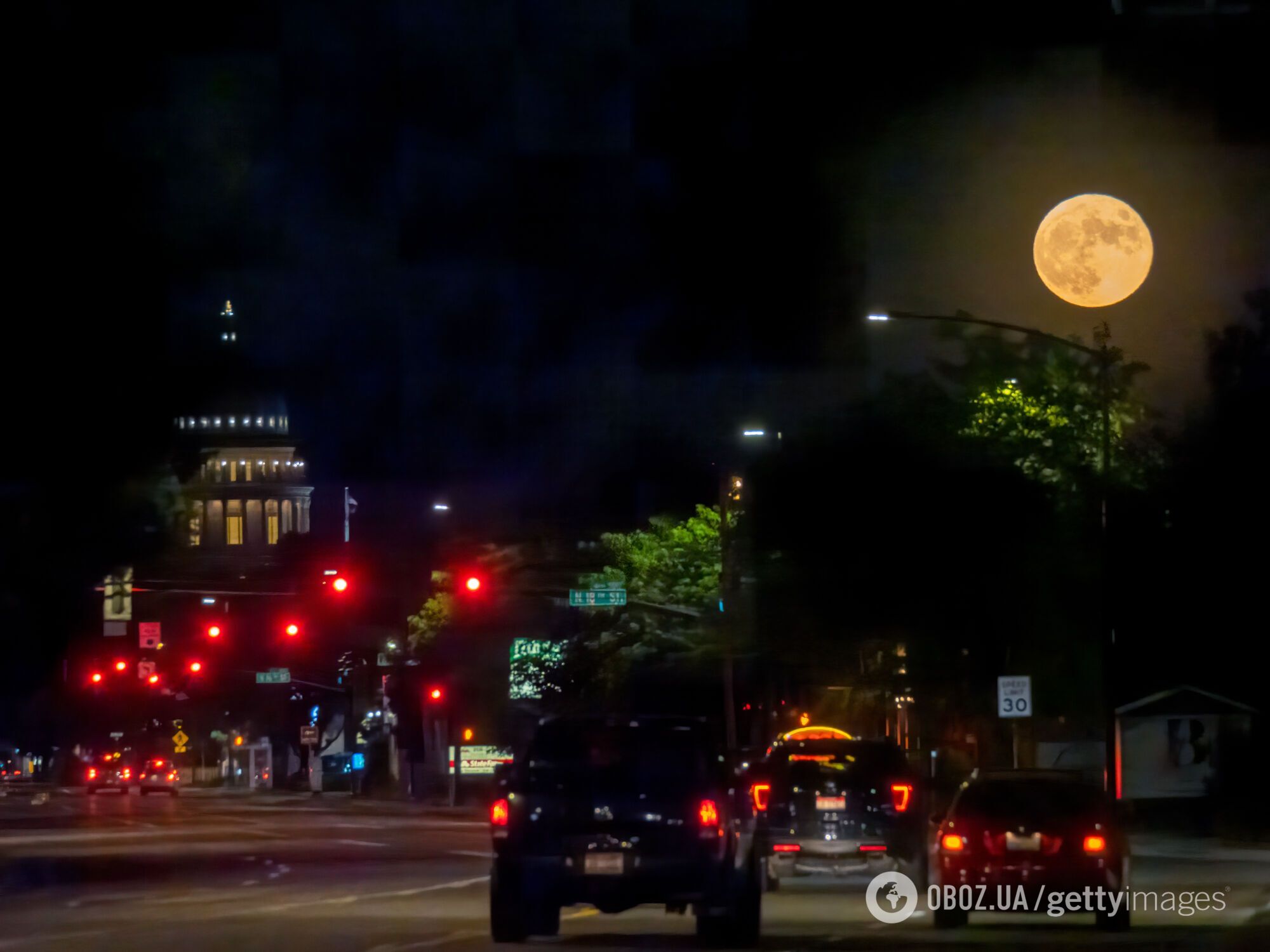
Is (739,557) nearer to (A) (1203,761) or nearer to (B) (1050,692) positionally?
(B) (1050,692)

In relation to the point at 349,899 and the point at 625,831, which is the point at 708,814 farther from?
the point at 349,899

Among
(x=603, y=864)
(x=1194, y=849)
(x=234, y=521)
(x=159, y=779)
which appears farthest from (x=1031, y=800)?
(x=234, y=521)

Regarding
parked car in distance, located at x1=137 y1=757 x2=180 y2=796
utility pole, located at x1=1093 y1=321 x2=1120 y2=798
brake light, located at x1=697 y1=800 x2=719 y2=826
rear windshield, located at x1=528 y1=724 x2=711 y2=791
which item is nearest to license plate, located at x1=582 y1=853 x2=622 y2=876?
rear windshield, located at x1=528 y1=724 x2=711 y2=791

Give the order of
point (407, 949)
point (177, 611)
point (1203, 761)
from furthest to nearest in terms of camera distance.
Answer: point (177, 611), point (1203, 761), point (407, 949)

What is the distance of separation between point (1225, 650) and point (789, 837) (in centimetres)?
2326

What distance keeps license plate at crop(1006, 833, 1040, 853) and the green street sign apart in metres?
25.3

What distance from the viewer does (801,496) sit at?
41875 mm

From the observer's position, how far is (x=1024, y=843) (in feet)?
58.1

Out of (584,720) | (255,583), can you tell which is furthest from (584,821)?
(255,583)

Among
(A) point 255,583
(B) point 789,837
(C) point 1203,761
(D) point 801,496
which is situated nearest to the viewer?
(B) point 789,837

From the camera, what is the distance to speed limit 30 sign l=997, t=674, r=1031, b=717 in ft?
108

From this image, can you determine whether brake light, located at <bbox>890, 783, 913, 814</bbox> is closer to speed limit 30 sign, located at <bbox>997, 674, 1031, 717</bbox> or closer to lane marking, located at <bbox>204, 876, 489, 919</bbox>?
lane marking, located at <bbox>204, 876, 489, 919</bbox>

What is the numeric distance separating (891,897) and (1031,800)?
3.86 m

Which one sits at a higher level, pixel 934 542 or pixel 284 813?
pixel 934 542
